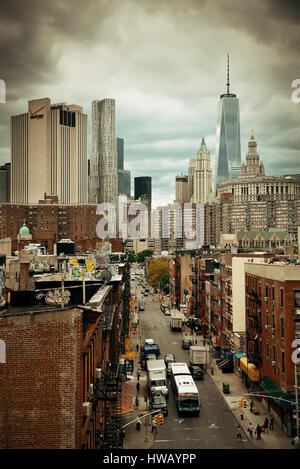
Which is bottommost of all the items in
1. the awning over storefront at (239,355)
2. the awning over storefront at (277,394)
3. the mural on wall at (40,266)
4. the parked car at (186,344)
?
the parked car at (186,344)

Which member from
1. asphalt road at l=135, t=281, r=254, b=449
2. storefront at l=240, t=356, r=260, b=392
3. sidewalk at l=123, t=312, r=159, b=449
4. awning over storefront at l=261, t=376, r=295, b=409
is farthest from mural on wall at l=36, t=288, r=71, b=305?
storefront at l=240, t=356, r=260, b=392

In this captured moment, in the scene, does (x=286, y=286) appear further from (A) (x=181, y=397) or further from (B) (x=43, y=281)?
(B) (x=43, y=281)

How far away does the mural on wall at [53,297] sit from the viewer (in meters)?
24.6

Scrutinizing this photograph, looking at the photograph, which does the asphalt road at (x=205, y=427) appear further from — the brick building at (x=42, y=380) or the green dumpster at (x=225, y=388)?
the brick building at (x=42, y=380)

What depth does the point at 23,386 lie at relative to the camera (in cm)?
1630

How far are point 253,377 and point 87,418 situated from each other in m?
32.2

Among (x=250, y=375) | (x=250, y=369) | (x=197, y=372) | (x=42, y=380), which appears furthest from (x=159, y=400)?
(x=42, y=380)

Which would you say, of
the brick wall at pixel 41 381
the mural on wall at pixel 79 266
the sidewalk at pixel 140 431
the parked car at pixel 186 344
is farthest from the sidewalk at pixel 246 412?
the brick wall at pixel 41 381

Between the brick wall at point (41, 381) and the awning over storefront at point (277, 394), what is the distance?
22.0 meters

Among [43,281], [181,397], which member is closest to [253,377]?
[181,397]

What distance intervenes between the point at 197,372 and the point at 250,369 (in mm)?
9381
